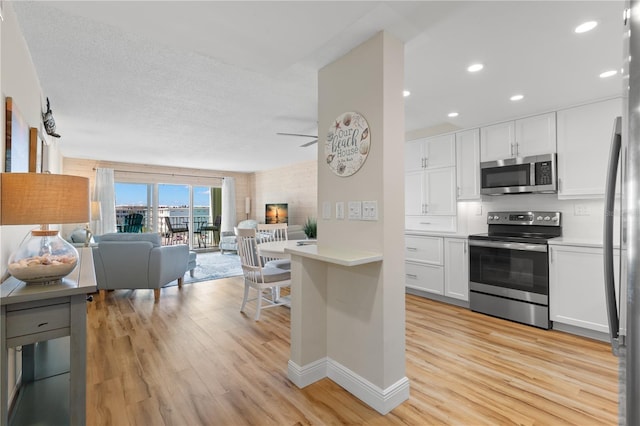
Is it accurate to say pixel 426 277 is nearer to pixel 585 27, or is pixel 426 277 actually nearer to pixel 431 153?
pixel 431 153

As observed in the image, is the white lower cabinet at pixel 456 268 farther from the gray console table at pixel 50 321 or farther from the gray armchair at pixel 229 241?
the gray armchair at pixel 229 241

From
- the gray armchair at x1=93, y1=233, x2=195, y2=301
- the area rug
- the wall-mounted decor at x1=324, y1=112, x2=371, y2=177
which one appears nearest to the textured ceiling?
the wall-mounted decor at x1=324, y1=112, x2=371, y2=177

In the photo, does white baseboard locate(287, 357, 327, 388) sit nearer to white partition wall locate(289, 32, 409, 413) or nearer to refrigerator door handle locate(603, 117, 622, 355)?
white partition wall locate(289, 32, 409, 413)

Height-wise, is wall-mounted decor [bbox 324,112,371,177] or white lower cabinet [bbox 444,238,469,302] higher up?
wall-mounted decor [bbox 324,112,371,177]

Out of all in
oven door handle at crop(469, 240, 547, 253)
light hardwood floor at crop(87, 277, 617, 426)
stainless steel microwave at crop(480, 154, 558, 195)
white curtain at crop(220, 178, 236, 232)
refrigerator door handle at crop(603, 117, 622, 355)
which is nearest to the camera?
refrigerator door handle at crop(603, 117, 622, 355)

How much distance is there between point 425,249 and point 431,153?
135 centimetres

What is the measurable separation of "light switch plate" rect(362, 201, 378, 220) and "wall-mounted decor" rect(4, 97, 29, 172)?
205 centimetres

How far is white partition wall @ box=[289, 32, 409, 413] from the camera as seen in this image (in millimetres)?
1842

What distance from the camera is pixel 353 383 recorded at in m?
1.99

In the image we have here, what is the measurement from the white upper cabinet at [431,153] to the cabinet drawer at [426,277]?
1.39 m

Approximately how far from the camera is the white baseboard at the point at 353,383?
5.96ft

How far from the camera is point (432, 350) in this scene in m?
2.56

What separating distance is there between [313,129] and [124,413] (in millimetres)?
3936

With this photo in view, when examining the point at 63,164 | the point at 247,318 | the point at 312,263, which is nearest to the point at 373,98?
the point at 312,263
